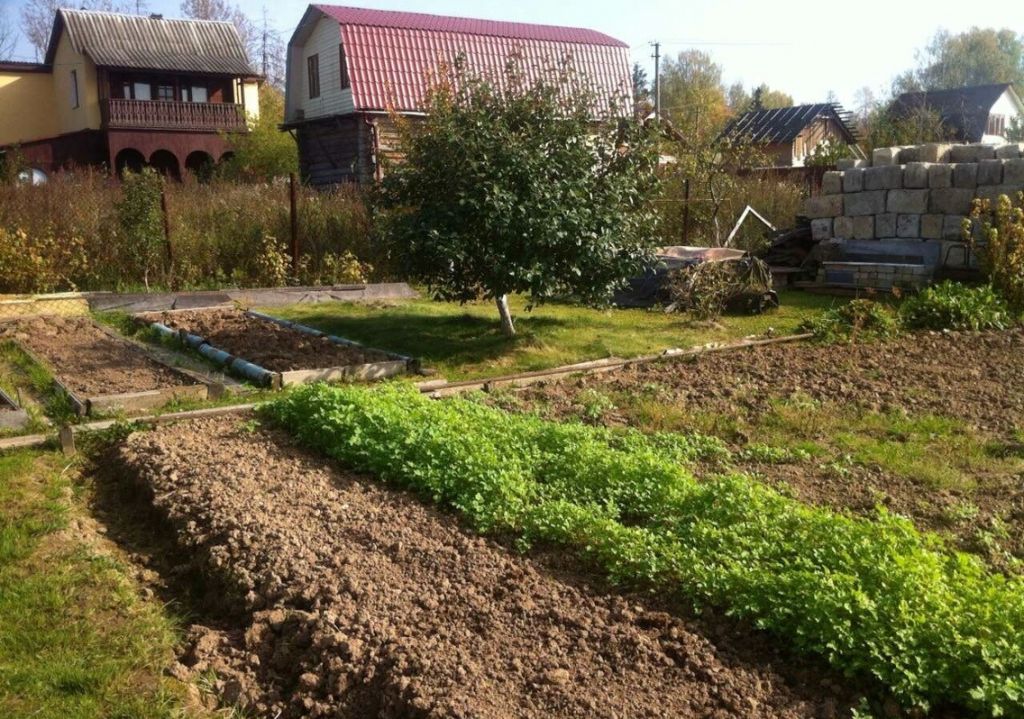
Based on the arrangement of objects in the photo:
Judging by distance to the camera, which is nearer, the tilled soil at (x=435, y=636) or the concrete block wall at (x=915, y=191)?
the tilled soil at (x=435, y=636)

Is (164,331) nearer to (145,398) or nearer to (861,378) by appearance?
(145,398)

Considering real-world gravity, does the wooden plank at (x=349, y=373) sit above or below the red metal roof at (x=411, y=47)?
below

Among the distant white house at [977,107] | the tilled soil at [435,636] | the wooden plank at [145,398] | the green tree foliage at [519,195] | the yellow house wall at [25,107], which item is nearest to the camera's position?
the tilled soil at [435,636]

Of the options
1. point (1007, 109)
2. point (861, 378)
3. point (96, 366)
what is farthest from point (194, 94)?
point (1007, 109)

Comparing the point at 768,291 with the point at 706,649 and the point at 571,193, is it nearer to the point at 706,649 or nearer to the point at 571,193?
the point at 571,193

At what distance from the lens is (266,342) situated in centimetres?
1071

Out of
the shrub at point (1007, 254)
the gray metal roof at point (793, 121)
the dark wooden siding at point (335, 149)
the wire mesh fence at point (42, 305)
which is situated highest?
the gray metal roof at point (793, 121)

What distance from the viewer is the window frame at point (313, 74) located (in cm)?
2886

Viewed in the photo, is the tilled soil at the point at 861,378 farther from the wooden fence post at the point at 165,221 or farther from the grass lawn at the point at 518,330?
the wooden fence post at the point at 165,221

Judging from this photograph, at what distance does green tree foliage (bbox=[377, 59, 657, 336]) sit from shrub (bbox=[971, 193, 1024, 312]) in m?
4.75

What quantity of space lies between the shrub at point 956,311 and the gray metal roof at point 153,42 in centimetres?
3210

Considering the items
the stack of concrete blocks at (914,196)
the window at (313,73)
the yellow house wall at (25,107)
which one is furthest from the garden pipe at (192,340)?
the yellow house wall at (25,107)

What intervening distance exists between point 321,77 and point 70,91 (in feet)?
52.5

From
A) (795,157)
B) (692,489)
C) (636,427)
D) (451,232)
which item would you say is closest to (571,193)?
(451,232)
